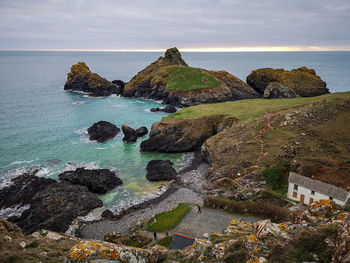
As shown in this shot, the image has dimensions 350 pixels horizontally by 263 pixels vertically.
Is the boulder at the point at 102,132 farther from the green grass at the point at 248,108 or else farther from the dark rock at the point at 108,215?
the dark rock at the point at 108,215

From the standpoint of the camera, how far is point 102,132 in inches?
2466

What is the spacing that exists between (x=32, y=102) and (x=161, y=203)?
92.1m

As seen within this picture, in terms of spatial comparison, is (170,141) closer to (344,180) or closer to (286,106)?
(286,106)

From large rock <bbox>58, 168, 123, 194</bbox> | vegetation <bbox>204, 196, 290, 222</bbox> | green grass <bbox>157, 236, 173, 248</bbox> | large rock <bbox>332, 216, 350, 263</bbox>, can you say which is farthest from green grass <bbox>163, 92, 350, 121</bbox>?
large rock <bbox>332, 216, 350, 263</bbox>

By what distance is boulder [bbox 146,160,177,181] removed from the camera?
41.5 m

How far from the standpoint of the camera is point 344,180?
29016 millimetres

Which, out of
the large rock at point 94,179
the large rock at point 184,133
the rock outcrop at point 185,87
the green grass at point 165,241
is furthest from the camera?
the rock outcrop at point 185,87

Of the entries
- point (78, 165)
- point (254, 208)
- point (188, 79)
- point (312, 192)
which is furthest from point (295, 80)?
point (78, 165)

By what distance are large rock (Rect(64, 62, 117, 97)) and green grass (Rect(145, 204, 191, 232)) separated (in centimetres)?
9994

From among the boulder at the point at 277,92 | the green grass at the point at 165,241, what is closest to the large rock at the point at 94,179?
the green grass at the point at 165,241

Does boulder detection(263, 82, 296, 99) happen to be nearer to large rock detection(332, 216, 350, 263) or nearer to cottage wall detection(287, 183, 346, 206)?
cottage wall detection(287, 183, 346, 206)

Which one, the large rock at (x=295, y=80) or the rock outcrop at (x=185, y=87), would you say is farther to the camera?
the large rock at (x=295, y=80)

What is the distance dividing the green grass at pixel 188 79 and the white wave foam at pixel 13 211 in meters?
74.7

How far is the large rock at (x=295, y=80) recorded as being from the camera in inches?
3723
